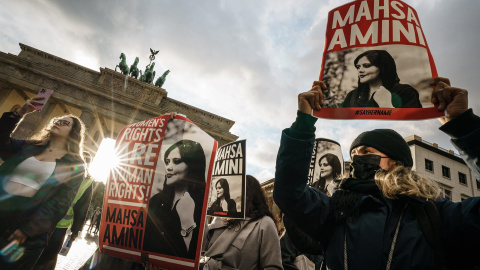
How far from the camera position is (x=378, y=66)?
1.47 meters

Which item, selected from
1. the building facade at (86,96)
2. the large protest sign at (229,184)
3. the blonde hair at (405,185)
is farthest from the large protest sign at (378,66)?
the building facade at (86,96)

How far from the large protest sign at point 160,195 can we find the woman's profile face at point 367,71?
139 centimetres

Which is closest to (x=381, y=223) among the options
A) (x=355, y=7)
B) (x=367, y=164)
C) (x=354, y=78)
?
(x=367, y=164)

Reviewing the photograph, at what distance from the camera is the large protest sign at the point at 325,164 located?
3912 millimetres

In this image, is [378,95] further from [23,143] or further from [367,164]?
[23,143]

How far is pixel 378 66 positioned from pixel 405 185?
27.0 inches

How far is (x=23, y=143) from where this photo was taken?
2.74 m

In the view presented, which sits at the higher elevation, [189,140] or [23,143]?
[189,140]

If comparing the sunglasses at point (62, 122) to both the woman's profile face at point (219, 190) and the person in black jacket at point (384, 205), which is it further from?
the person in black jacket at point (384, 205)

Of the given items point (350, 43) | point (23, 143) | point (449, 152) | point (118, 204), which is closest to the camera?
point (350, 43)

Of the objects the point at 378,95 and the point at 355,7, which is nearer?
the point at 378,95

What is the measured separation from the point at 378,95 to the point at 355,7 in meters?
0.67

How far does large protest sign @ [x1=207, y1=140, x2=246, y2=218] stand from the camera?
2.61 m

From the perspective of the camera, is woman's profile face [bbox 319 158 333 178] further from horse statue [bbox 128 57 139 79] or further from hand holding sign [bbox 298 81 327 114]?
horse statue [bbox 128 57 139 79]
